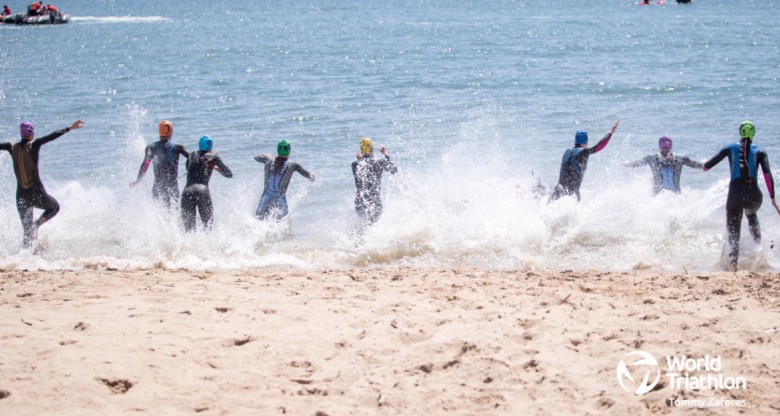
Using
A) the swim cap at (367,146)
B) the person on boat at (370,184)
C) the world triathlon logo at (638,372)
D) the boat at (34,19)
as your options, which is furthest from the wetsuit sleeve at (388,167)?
the boat at (34,19)

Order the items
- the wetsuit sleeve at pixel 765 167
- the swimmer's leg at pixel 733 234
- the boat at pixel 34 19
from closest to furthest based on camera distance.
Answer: the wetsuit sleeve at pixel 765 167 < the swimmer's leg at pixel 733 234 < the boat at pixel 34 19

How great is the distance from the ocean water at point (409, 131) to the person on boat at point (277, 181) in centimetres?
27

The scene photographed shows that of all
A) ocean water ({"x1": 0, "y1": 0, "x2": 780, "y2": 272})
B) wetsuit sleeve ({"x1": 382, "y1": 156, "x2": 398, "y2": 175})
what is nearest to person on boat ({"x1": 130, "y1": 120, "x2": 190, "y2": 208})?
ocean water ({"x1": 0, "y1": 0, "x2": 780, "y2": 272})

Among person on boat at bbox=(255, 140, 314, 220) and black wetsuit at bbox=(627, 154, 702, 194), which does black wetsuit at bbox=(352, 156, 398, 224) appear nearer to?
person on boat at bbox=(255, 140, 314, 220)

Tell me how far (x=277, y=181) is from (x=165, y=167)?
1574 mm

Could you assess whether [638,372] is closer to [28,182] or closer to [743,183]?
[743,183]

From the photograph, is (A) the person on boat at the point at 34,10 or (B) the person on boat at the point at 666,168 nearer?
(B) the person on boat at the point at 666,168

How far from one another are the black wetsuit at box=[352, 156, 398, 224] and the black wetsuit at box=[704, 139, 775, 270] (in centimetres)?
439

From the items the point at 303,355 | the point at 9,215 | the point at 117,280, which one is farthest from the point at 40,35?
the point at 303,355

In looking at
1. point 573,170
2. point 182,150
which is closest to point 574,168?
point 573,170

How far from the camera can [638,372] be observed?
521 centimetres

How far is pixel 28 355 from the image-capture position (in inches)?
217

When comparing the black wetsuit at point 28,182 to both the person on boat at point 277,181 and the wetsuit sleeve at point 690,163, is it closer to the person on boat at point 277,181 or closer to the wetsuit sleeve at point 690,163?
the person on boat at point 277,181

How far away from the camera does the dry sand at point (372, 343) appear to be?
16.4ft
